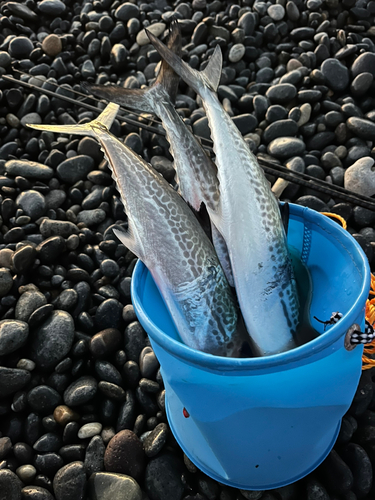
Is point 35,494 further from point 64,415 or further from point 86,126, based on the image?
point 86,126

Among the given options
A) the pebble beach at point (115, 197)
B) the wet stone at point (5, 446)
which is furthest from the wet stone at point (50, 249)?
the wet stone at point (5, 446)

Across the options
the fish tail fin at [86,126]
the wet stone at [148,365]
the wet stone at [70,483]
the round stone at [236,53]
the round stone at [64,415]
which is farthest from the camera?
the round stone at [236,53]

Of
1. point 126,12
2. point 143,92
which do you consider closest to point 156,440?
point 143,92

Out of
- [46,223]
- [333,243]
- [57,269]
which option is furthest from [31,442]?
[333,243]

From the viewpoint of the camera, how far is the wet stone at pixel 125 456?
5.47 ft

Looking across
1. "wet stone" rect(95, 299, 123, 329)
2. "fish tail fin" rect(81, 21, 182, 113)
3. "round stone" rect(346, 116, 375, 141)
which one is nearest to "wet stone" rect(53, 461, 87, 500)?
"wet stone" rect(95, 299, 123, 329)

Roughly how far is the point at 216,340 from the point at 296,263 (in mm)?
489

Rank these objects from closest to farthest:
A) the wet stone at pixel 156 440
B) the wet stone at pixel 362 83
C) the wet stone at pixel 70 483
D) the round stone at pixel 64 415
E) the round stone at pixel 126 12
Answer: the wet stone at pixel 70 483
the wet stone at pixel 156 440
the round stone at pixel 64 415
the wet stone at pixel 362 83
the round stone at pixel 126 12

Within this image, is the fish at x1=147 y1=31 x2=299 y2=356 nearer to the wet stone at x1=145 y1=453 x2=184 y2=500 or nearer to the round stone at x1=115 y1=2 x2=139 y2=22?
the wet stone at x1=145 y1=453 x2=184 y2=500

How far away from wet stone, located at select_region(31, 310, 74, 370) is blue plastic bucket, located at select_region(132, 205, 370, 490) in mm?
629

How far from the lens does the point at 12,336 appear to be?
6.48 ft

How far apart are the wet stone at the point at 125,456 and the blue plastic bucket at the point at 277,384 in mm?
195

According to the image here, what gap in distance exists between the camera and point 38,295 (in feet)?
7.14

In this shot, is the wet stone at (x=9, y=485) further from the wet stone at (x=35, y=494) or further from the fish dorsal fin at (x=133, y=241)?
the fish dorsal fin at (x=133, y=241)
